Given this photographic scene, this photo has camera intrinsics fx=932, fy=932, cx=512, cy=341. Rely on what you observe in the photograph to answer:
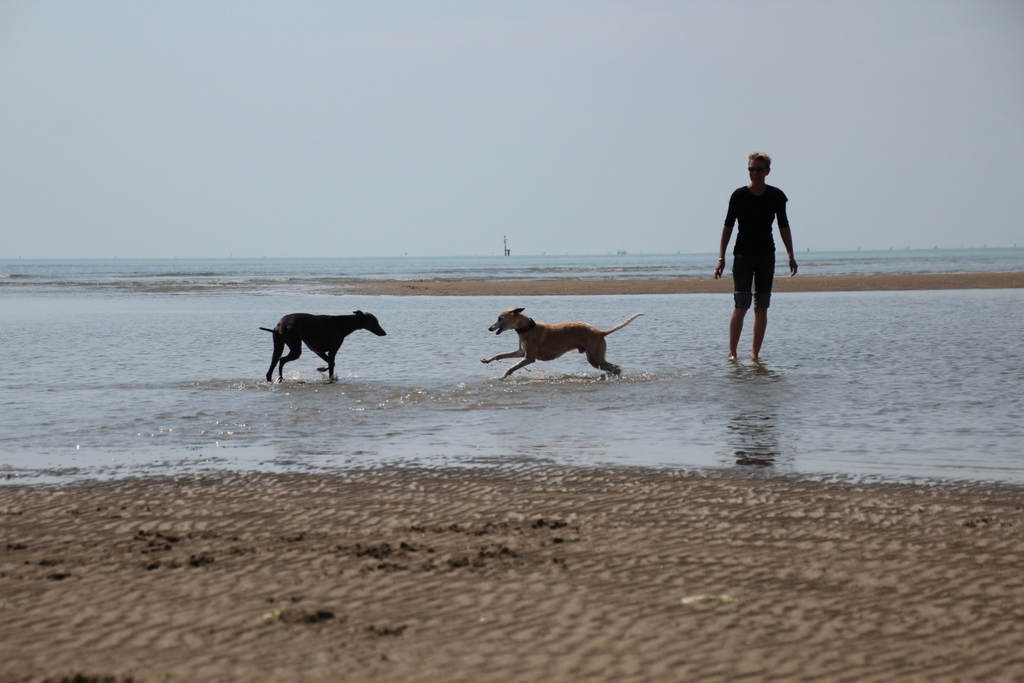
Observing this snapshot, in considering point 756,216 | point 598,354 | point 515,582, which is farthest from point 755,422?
point 756,216

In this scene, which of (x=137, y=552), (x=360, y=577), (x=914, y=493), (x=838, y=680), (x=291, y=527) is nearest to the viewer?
(x=838, y=680)

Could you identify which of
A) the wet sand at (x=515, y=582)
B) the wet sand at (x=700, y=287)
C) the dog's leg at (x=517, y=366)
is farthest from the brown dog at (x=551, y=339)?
the wet sand at (x=700, y=287)

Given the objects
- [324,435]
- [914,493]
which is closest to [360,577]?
[914,493]

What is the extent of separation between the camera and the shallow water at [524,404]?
5910 mm

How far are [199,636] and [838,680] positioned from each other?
1.97 meters

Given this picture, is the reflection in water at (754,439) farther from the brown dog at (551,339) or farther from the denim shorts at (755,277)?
the denim shorts at (755,277)

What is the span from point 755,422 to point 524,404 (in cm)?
214

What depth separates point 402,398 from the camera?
28.6 ft

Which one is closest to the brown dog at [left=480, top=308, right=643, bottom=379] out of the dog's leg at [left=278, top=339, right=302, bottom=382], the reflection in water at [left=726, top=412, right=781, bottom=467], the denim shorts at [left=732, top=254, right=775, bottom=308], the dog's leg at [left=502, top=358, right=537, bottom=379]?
the dog's leg at [left=502, top=358, right=537, bottom=379]

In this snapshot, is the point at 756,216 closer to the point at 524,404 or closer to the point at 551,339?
the point at 551,339

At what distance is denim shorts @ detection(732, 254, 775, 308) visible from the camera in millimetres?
11133

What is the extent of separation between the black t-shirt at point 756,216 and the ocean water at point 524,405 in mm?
1414

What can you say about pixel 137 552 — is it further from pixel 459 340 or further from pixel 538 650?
pixel 459 340

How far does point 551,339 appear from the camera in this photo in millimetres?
10711
